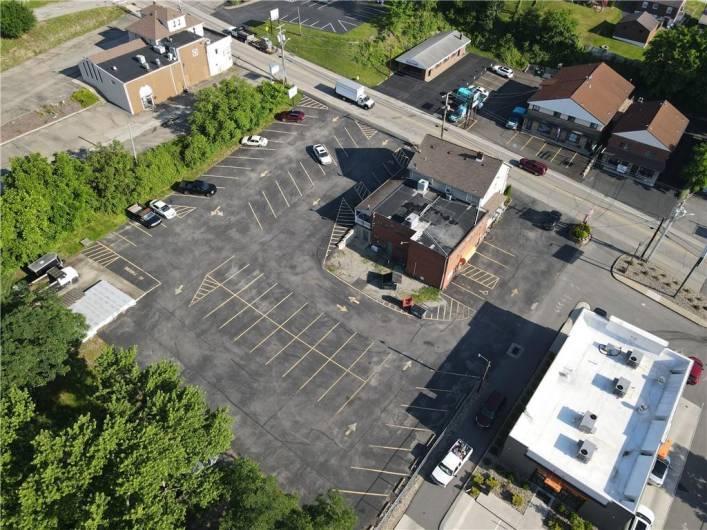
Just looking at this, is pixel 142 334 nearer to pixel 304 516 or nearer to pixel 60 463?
pixel 60 463

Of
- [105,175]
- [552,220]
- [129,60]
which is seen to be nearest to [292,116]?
[129,60]

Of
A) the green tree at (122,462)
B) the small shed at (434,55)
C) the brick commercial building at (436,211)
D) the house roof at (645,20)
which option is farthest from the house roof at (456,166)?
the house roof at (645,20)

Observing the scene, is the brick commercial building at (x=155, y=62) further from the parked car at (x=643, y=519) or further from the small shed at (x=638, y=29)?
the parked car at (x=643, y=519)

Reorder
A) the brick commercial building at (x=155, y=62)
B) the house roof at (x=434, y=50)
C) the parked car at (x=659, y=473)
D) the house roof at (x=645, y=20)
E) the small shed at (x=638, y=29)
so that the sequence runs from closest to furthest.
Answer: the parked car at (x=659, y=473)
the brick commercial building at (x=155, y=62)
the house roof at (x=434, y=50)
the house roof at (x=645, y=20)
the small shed at (x=638, y=29)

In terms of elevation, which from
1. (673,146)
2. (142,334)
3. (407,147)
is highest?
(673,146)

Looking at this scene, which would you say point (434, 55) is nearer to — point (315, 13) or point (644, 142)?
point (315, 13)

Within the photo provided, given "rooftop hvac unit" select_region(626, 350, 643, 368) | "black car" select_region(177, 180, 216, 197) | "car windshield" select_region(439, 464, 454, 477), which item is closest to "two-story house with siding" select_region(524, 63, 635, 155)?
"rooftop hvac unit" select_region(626, 350, 643, 368)

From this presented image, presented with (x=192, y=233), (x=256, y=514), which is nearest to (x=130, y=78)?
(x=192, y=233)
